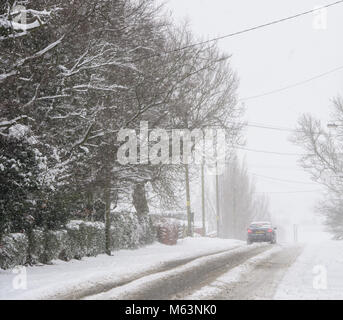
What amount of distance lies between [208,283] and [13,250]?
4864 mm

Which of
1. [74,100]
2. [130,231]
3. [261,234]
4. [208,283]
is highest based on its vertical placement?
[74,100]

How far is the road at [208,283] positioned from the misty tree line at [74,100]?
11.1ft

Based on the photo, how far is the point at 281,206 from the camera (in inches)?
7357

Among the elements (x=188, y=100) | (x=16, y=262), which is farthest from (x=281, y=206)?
(x=16, y=262)

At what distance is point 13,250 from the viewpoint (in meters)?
11.2

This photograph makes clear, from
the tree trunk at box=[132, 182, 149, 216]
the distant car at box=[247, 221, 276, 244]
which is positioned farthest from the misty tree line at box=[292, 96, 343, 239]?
the tree trunk at box=[132, 182, 149, 216]

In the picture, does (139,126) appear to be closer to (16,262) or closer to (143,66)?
(143,66)

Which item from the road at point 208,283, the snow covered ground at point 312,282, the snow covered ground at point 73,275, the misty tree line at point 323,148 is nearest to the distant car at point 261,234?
the misty tree line at point 323,148

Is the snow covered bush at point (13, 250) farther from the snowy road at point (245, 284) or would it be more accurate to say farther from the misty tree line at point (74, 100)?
the snowy road at point (245, 284)

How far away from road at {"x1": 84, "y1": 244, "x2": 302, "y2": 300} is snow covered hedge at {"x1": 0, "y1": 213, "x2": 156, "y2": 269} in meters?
3.13

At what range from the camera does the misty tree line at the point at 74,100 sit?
34.0 ft

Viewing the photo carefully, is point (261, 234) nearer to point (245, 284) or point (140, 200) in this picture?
point (140, 200)

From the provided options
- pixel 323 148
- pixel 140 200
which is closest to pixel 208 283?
pixel 140 200
